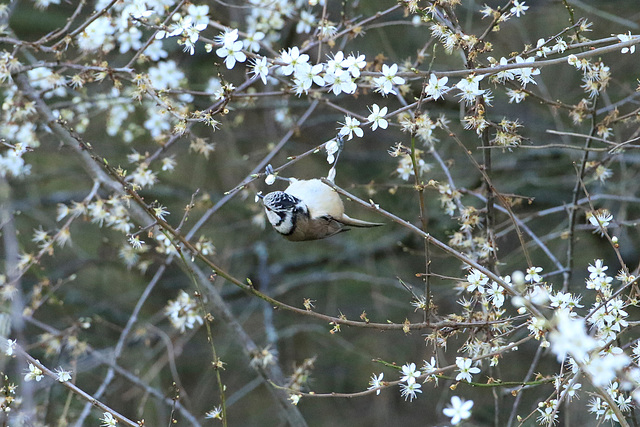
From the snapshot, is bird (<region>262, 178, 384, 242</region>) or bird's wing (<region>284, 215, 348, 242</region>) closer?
bird (<region>262, 178, 384, 242</region>)

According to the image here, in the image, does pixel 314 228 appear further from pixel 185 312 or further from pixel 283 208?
pixel 185 312

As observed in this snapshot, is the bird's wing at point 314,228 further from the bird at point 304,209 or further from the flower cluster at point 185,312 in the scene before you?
the flower cluster at point 185,312

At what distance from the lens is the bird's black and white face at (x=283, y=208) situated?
3.37 metres

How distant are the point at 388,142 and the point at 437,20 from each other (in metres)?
3.54

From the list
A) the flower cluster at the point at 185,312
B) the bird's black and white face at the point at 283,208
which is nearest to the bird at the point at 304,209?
the bird's black and white face at the point at 283,208

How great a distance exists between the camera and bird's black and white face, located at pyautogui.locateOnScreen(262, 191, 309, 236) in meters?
3.37

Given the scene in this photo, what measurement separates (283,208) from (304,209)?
122 mm

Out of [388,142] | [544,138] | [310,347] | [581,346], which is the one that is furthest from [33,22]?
[581,346]

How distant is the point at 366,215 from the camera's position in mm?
7090

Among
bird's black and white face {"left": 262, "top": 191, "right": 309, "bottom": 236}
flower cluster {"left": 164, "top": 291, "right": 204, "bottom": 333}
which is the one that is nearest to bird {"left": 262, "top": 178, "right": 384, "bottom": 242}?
bird's black and white face {"left": 262, "top": 191, "right": 309, "bottom": 236}

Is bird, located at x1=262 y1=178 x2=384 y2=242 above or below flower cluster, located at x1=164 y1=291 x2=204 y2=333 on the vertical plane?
above

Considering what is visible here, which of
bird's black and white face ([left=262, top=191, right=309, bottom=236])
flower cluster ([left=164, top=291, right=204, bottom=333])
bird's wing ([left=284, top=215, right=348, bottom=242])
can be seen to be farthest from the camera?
flower cluster ([left=164, top=291, right=204, bottom=333])

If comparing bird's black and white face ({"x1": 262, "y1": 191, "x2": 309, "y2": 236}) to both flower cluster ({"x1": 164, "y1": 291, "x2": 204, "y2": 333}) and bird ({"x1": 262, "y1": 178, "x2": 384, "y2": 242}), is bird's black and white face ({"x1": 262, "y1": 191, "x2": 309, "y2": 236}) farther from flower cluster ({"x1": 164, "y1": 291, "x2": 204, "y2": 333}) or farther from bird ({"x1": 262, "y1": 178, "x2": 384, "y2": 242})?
flower cluster ({"x1": 164, "y1": 291, "x2": 204, "y2": 333})

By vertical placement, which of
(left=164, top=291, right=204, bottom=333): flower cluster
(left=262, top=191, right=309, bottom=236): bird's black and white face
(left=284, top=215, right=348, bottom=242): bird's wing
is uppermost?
(left=284, top=215, right=348, bottom=242): bird's wing
